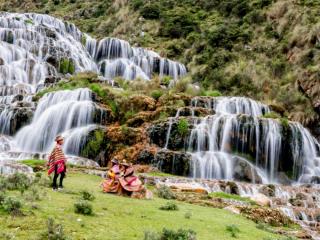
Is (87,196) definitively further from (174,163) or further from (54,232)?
(174,163)

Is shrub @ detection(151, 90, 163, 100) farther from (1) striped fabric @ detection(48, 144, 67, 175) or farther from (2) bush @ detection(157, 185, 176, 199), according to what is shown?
(1) striped fabric @ detection(48, 144, 67, 175)

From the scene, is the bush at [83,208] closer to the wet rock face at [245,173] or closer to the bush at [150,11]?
the wet rock face at [245,173]

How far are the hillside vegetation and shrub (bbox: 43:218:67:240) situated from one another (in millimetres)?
35125

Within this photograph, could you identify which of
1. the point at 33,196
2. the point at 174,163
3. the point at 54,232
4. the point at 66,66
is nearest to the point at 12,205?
the point at 54,232

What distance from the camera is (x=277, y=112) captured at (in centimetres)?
4159

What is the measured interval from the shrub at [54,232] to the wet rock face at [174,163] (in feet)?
65.8

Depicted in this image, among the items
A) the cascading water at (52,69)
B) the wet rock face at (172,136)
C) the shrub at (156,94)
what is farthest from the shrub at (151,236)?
the shrub at (156,94)

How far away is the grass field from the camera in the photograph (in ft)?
31.8

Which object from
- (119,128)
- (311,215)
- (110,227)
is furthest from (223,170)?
(110,227)

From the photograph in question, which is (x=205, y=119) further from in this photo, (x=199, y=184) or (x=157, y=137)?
(x=199, y=184)

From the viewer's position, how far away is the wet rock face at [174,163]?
2906 centimetres

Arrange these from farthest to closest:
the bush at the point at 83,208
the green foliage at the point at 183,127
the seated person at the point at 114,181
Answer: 1. the green foliage at the point at 183,127
2. the seated person at the point at 114,181
3. the bush at the point at 83,208

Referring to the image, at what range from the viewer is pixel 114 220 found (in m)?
11.8

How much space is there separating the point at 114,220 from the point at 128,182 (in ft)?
17.9
